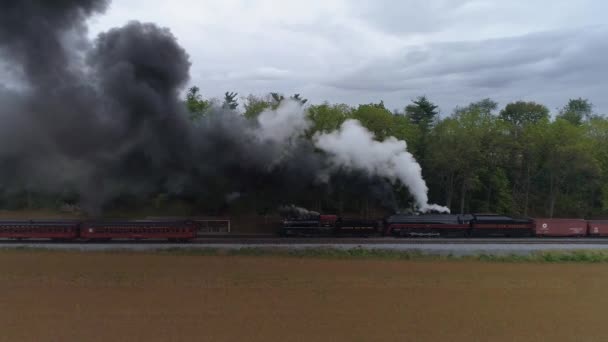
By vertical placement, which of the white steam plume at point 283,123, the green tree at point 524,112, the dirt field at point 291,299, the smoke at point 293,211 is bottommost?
the dirt field at point 291,299

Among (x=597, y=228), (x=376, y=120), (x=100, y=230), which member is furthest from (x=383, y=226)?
(x=100, y=230)

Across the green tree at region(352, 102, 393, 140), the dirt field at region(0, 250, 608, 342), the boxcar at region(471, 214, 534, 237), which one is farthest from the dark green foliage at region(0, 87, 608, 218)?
the dirt field at region(0, 250, 608, 342)

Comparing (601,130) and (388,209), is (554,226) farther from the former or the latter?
(601,130)

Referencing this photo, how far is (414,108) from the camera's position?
78.0 meters

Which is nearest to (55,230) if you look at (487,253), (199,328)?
(199,328)

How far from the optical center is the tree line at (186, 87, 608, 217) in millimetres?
51844

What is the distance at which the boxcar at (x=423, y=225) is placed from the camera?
4012cm

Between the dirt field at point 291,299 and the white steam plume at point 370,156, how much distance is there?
10.8m

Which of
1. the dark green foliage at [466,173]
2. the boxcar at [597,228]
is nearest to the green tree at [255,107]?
the dark green foliage at [466,173]

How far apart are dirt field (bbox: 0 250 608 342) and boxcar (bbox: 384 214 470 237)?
360 inches

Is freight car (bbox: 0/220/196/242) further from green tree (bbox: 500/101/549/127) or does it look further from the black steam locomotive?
green tree (bbox: 500/101/549/127)

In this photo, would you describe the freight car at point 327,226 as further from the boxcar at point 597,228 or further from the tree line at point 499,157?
the boxcar at point 597,228

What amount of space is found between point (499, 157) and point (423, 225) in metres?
19.5

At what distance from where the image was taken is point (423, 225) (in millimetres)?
40281
